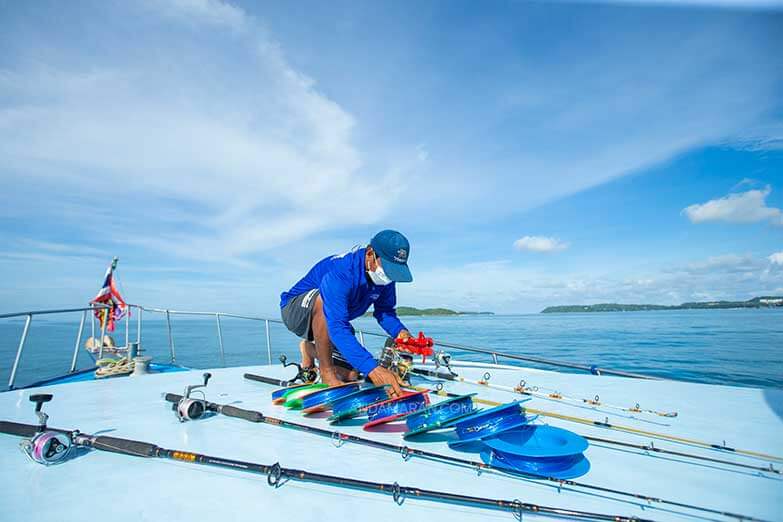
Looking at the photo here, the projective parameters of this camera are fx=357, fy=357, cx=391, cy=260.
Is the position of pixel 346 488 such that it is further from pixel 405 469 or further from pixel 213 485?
pixel 213 485

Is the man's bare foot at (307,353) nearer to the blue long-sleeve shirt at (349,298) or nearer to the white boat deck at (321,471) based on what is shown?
the blue long-sleeve shirt at (349,298)

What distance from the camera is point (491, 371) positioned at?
17.3 ft

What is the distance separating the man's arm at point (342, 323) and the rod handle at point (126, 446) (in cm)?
126

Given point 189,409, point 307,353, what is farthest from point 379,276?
point 189,409

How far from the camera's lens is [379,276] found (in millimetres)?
3189

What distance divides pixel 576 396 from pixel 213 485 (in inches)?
134

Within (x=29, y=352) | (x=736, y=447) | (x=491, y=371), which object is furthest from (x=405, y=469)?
(x=29, y=352)

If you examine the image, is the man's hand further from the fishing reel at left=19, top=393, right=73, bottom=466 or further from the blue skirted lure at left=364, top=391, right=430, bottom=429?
the fishing reel at left=19, top=393, right=73, bottom=466

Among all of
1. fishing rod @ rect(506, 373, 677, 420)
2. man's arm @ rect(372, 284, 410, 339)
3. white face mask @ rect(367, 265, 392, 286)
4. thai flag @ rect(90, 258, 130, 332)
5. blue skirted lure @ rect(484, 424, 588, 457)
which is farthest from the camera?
thai flag @ rect(90, 258, 130, 332)

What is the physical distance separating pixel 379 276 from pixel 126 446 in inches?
80.1

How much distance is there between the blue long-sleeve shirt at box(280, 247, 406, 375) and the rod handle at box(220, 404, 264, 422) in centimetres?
75

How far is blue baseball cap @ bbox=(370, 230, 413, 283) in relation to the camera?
2.99 m

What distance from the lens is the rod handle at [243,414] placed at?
261cm

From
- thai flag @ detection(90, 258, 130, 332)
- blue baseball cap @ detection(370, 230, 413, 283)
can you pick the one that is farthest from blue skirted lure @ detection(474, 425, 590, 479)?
thai flag @ detection(90, 258, 130, 332)
